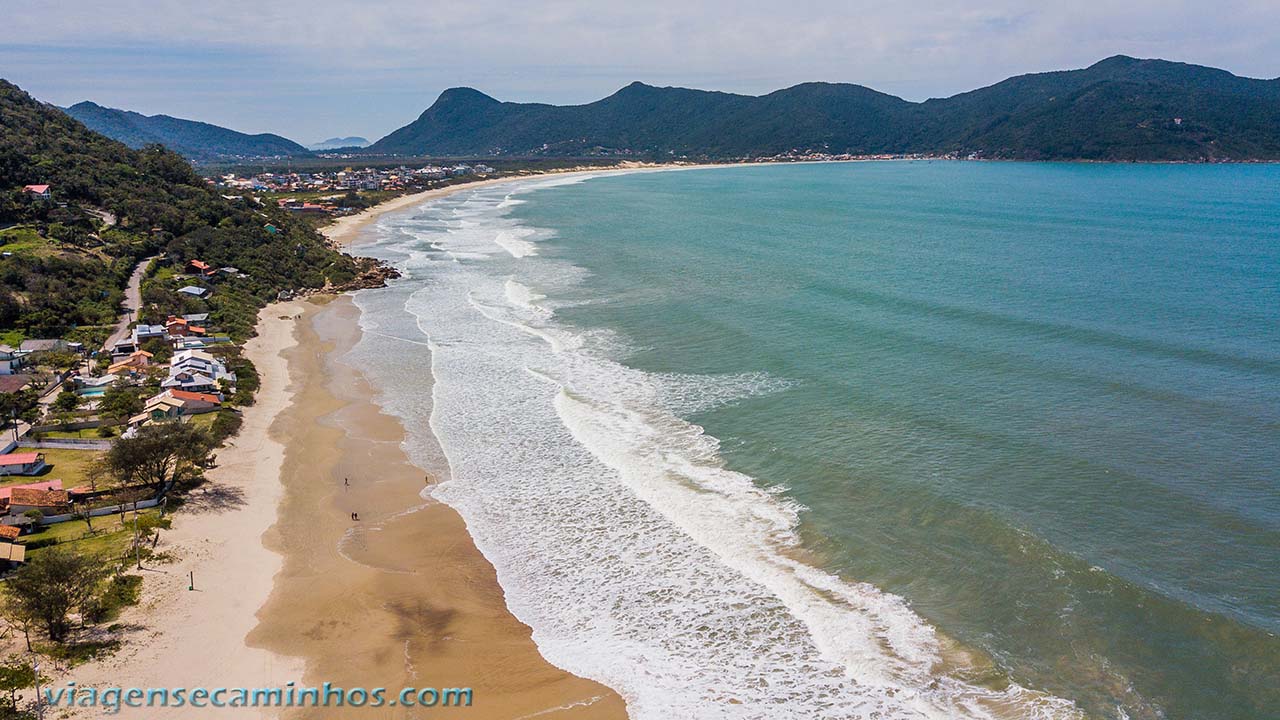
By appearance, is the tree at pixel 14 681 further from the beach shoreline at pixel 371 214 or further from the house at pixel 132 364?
the beach shoreline at pixel 371 214

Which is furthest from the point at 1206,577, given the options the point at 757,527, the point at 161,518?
the point at 161,518

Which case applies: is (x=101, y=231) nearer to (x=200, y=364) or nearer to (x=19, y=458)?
(x=200, y=364)

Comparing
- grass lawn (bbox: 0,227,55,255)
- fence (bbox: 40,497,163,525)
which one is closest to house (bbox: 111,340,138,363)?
grass lawn (bbox: 0,227,55,255)

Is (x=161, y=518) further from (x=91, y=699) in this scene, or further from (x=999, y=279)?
(x=999, y=279)

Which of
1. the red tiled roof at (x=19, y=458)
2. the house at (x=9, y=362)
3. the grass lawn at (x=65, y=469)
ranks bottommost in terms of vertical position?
the grass lawn at (x=65, y=469)

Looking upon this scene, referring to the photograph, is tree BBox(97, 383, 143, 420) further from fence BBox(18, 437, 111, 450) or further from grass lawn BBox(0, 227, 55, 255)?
grass lawn BBox(0, 227, 55, 255)

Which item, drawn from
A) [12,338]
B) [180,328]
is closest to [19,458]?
[180,328]

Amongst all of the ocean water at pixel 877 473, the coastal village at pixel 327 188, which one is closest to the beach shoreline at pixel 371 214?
the coastal village at pixel 327 188
